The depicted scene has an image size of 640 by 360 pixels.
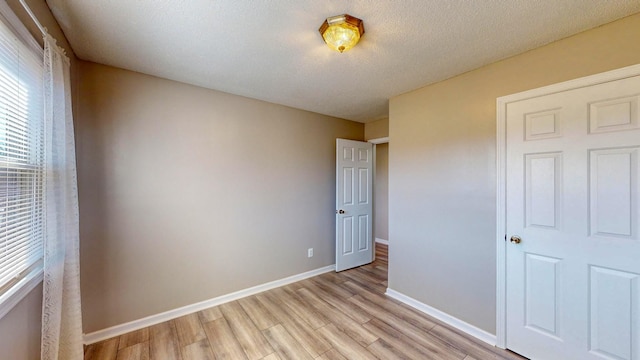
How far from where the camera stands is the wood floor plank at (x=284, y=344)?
185cm

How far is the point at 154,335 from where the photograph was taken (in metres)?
2.09

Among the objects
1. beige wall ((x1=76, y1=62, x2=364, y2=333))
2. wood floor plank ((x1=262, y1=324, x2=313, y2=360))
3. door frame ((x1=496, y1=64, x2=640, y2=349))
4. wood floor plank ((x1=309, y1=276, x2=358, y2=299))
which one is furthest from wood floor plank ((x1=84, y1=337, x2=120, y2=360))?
door frame ((x1=496, y1=64, x2=640, y2=349))

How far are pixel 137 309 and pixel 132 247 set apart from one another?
589 millimetres

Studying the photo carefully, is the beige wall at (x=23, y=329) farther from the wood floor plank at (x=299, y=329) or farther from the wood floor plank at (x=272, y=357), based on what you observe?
the wood floor plank at (x=299, y=329)

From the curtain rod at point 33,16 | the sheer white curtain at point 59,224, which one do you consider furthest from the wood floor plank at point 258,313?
the curtain rod at point 33,16

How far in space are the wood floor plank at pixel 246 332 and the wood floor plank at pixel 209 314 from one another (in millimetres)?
51

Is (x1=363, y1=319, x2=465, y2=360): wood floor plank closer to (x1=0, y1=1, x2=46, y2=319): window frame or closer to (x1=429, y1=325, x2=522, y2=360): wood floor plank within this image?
(x1=429, y1=325, x2=522, y2=360): wood floor plank

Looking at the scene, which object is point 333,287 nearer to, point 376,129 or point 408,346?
point 408,346

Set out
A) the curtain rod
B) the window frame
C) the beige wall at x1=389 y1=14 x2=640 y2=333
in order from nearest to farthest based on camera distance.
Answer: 1. the window frame
2. the curtain rod
3. the beige wall at x1=389 y1=14 x2=640 y2=333

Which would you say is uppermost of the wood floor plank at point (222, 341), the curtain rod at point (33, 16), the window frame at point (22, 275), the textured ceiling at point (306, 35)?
the textured ceiling at point (306, 35)

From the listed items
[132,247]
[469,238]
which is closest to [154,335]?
[132,247]

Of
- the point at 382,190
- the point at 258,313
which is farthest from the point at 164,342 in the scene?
the point at 382,190

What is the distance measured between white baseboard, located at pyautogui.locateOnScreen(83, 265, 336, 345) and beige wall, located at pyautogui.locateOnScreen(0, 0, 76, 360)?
868mm

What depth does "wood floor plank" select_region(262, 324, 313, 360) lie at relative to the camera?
1.85 metres
